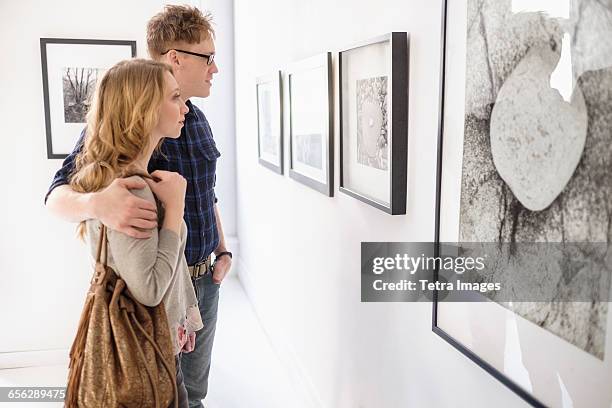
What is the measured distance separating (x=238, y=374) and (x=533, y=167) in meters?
2.33

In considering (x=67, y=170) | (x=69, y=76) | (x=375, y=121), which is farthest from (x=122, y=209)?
(x=69, y=76)

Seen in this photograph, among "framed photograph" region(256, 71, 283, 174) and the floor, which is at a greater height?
"framed photograph" region(256, 71, 283, 174)

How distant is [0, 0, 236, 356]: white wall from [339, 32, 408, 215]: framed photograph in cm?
161

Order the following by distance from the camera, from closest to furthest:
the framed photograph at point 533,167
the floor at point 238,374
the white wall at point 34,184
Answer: the framed photograph at point 533,167, the floor at point 238,374, the white wall at point 34,184

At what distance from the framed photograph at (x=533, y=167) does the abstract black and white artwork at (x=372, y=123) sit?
0.30 m

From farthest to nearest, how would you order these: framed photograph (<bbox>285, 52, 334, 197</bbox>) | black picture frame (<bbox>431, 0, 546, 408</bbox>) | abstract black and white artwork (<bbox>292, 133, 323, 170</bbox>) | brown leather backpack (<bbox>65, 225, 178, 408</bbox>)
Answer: abstract black and white artwork (<bbox>292, 133, 323, 170</bbox>) → framed photograph (<bbox>285, 52, 334, 197</bbox>) → brown leather backpack (<bbox>65, 225, 178, 408</bbox>) → black picture frame (<bbox>431, 0, 546, 408</bbox>)

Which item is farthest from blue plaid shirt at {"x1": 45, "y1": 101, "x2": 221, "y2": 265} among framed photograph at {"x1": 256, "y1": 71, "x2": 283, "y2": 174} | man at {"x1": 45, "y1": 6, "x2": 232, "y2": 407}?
framed photograph at {"x1": 256, "y1": 71, "x2": 283, "y2": 174}

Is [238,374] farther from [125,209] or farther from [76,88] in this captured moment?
[125,209]

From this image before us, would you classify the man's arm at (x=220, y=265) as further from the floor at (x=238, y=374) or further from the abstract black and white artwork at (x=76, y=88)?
the abstract black and white artwork at (x=76, y=88)

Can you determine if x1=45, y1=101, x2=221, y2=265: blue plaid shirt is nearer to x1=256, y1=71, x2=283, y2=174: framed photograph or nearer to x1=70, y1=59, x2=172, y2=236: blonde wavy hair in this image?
x1=70, y1=59, x2=172, y2=236: blonde wavy hair

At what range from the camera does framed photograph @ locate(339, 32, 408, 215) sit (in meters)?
1.46

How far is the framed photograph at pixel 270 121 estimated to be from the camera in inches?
109

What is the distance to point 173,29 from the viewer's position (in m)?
1.83

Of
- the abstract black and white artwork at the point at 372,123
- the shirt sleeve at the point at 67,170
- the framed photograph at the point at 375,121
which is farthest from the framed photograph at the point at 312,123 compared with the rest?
the shirt sleeve at the point at 67,170
